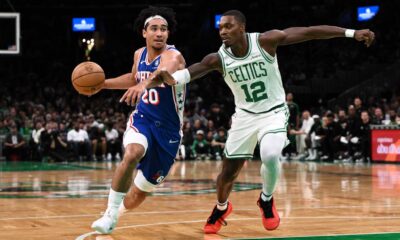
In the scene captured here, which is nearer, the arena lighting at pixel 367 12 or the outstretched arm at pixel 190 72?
the outstretched arm at pixel 190 72

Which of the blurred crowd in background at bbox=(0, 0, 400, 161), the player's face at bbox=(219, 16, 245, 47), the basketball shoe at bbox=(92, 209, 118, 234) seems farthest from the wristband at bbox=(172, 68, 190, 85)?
the blurred crowd in background at bbox=(0, 0, 400, 161)

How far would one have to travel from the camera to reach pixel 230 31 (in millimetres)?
7191

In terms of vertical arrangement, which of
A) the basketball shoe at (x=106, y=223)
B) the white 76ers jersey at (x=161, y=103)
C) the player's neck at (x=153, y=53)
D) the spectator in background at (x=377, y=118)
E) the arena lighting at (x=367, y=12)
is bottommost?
the basketball shoe at (x=106, y=223)

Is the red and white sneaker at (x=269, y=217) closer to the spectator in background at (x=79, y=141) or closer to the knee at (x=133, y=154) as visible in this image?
the knee at (x=133, y=154)

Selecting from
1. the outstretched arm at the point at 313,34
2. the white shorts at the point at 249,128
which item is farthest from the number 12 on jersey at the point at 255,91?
the outstretched arm at the point at 313,34

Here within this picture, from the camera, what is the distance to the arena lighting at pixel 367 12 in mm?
36734

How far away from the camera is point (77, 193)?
1161cm

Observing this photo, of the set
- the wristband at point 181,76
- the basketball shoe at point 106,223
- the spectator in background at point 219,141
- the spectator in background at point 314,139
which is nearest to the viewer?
the basketball shoe at point 106,223

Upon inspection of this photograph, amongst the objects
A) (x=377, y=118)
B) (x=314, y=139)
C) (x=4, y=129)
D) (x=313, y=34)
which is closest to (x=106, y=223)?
(x=313, y=34)

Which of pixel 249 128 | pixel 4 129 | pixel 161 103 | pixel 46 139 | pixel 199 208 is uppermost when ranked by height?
pixel 161 103

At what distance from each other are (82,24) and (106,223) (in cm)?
3217

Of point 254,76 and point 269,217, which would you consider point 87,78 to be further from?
point 269,217

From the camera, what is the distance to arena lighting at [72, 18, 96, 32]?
37.6 metres

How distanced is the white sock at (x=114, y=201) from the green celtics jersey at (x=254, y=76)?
61.6 inches
